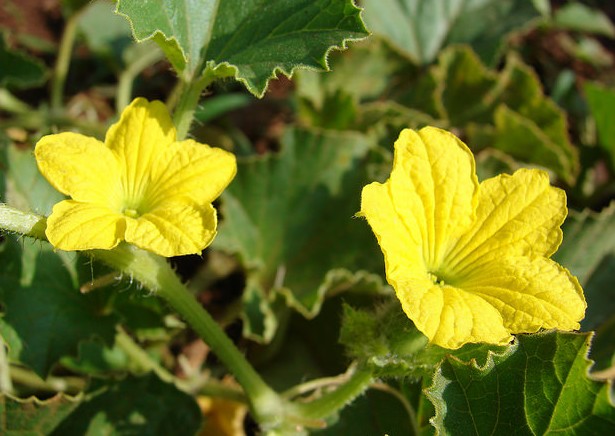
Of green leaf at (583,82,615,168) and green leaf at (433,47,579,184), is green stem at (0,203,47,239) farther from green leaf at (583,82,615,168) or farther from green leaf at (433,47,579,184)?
green leaf at (583,82,615,168)

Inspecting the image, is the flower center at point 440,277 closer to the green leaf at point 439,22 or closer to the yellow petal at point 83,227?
the yellow petal at point 83,227

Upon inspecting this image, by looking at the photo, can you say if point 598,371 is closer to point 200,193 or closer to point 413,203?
point 413,203

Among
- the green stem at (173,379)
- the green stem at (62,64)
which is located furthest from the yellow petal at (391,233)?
the green stem at (62,64)

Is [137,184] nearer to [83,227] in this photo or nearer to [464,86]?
[83,227]

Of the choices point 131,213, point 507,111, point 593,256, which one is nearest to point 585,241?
point 593,256

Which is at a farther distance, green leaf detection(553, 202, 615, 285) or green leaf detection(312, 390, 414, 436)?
green leaf detection(553, 202, 615, 285)

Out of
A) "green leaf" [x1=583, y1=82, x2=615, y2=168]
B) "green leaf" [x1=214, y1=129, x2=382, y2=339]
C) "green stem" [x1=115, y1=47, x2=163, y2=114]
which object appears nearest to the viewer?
"green leaf" [x1=214, y1=129, x2=382, y2=339]

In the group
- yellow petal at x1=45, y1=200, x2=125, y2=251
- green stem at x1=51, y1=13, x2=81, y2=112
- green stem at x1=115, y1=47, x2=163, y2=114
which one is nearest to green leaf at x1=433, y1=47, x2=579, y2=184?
green stem at x1=115, y1=47, x2=163, y2=114
